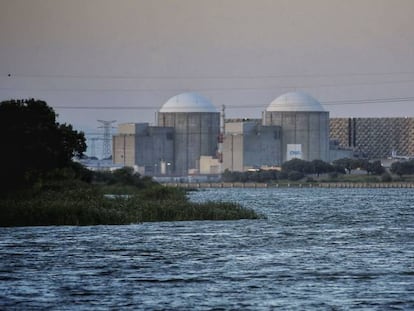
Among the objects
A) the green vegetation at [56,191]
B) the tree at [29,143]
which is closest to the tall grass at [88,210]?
the green vegetation at [56,191]

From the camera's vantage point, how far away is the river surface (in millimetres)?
37188

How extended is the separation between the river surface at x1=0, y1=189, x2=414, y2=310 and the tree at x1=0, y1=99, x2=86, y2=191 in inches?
1092

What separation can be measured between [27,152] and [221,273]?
55.4 meters

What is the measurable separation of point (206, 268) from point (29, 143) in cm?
5379

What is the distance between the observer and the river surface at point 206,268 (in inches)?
1464

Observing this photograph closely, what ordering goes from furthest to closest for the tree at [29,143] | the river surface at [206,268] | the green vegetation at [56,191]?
the tree at [29,143] < the green vegetation at [56,191] < the river surface at [206,268]

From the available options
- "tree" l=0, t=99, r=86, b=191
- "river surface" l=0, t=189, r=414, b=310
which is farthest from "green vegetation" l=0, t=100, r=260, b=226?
"river surface" l=0, t=189, r=414, b=310

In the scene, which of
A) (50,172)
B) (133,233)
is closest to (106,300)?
(133,233)

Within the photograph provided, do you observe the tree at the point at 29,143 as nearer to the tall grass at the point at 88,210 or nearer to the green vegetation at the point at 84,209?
the green vegetation at the point at 84,209

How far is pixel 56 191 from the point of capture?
84.8 m

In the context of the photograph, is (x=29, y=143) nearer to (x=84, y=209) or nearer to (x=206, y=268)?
(x=84, y=209)

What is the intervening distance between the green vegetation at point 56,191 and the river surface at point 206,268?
5.67 feet

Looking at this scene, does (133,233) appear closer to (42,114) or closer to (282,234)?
(282,234)

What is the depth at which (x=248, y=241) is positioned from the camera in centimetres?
5847
